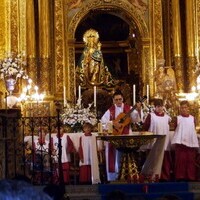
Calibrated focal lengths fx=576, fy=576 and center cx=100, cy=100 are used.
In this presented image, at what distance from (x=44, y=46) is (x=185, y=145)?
23.7ft

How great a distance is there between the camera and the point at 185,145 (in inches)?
511

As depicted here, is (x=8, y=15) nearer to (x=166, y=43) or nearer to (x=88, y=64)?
(x=88, y=64)

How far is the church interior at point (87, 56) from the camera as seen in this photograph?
17.9 meters

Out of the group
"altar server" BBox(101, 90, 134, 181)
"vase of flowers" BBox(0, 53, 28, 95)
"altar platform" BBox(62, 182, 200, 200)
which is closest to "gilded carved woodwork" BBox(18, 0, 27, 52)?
"vase of flowers" BBox(0, 53, 28, 95)

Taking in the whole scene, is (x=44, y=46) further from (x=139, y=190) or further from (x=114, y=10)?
(x=139, y=190)

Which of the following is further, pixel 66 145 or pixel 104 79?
pixel 104 79

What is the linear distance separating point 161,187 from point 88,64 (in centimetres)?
926

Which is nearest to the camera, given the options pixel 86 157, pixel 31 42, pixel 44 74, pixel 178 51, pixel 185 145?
pixel 185 145

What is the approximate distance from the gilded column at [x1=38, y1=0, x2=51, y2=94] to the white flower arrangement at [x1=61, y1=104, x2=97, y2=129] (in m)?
3.12

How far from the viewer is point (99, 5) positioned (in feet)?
65.0

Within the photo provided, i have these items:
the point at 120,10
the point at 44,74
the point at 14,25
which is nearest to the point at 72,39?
the point at 44,74

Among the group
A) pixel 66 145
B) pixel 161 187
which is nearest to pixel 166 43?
pixel 66 145

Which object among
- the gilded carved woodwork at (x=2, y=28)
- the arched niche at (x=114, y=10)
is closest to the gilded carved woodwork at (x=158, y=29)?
the arched niche at (x=114, y=10)

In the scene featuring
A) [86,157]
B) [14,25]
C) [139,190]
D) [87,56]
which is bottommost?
[139,190]
